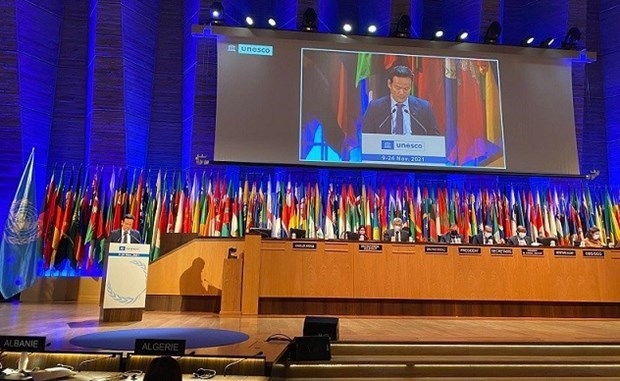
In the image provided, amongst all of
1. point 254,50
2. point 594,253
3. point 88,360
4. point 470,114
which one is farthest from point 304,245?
point 470,114

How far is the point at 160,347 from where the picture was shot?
2.74 metres

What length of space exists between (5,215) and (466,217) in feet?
30.0

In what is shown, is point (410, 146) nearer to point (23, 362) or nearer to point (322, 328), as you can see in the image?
point (322, 328)

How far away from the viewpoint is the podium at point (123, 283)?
4.64 m

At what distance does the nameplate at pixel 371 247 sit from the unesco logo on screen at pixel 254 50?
4.62m

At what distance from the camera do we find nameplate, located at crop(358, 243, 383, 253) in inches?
234

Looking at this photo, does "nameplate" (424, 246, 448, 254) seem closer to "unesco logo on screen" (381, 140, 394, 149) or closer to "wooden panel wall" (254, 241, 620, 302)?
"wooden panel wall" (254, 241, 620, 302)

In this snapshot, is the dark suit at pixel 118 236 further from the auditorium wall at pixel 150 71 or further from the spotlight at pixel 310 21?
the spotlight at pixel 310 21

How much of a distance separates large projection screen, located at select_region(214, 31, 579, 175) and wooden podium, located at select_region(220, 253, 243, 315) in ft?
9.97

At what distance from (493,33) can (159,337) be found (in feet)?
28.7

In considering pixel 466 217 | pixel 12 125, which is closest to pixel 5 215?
pixel 12 125

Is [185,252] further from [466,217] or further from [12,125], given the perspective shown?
[466,217]

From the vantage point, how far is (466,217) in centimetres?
905

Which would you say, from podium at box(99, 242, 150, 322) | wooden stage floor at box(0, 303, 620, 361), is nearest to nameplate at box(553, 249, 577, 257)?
wooden stage floor at box(0, 303, 620, 361)
